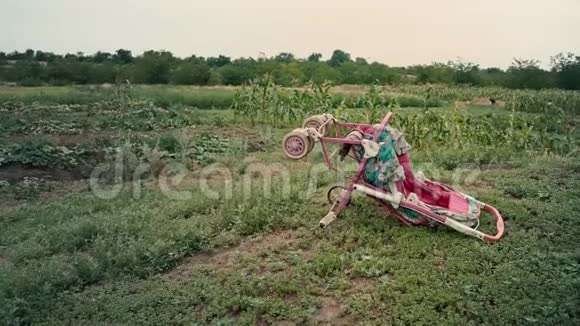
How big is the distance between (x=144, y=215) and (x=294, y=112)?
7034 mm

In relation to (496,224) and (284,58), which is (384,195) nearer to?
(496,224)

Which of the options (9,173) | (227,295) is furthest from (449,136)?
(9,173)

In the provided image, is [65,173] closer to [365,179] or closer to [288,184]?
[288,184]

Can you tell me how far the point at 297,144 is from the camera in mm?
5051

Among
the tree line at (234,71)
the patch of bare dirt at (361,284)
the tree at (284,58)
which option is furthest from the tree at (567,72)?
the patch of bare dirt at (361,284)

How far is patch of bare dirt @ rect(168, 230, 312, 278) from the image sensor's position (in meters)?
4.86

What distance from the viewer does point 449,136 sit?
9961 mm

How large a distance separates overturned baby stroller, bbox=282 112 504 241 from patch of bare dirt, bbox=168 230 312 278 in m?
0.38

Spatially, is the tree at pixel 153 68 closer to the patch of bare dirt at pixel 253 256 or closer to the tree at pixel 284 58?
the tree at pixel 284 58

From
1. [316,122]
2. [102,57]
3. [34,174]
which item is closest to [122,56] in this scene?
[102,57]

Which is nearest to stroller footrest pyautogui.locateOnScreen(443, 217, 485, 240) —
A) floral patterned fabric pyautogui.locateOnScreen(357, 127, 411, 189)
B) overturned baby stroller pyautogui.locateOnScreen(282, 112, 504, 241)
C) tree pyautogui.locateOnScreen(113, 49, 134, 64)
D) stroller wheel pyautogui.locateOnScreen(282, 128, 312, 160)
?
overturned baby stroller pyautogui.locateOnScreen(282, 112, 504, 241)

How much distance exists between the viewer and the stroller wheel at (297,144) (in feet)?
16.5

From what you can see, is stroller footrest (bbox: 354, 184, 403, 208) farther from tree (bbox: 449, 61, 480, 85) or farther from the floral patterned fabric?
tree (bbox: 449, 61, 480, 85)

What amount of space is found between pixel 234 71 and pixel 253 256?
23086 millimetres
